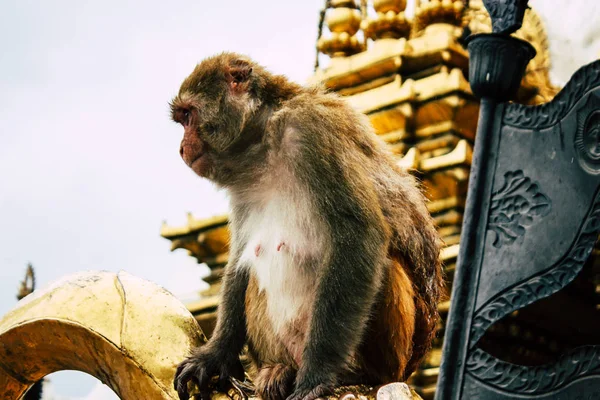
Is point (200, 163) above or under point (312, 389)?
above

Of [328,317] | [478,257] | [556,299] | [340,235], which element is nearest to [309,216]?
[340,235]

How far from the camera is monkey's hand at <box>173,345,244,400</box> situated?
10.3 feet

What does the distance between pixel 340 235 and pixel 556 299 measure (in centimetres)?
303

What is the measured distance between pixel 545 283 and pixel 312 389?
4.52 feet

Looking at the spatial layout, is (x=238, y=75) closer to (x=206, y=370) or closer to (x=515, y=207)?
(x=206, y=370)

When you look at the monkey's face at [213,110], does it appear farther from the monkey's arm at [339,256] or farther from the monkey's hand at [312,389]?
the monkey's hand at [312,389]

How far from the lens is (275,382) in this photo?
130 inches

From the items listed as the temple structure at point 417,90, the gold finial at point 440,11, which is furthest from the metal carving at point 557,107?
the gold finial at point 440,11

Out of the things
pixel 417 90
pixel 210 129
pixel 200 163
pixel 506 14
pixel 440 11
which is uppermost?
pixel 506 14

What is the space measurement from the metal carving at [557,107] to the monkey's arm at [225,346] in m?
1.55

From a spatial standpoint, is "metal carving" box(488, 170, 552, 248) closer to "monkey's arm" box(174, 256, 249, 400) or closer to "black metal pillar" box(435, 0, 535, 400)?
"black metal pillar" box(435, 0, 535, 400)

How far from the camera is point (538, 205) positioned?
1.95 metres

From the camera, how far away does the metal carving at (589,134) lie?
1.89 meters

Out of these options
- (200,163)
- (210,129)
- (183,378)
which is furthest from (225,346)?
(210,129)
